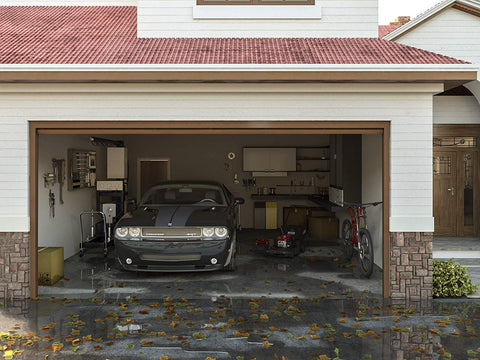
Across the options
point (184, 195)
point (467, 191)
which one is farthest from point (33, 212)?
point (467, 191)

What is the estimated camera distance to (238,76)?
5.84m

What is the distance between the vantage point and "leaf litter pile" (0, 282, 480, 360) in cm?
429

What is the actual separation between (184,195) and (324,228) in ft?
14.2

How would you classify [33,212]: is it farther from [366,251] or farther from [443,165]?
[443,165]

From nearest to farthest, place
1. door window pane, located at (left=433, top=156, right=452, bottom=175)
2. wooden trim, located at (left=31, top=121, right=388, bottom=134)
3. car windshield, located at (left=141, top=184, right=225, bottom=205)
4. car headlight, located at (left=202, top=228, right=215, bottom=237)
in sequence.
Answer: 1. wooden trim, located at (left=31, top=121, right=388, bottom=134)
2. car headlight, located at (left=202, top=228, right=215, bottom=237)
3. car windshield, located at (left=141, top=184, right=225, bottom=205)
4. door window pane, located at (left=433, top=156, right=452, bottom=175)

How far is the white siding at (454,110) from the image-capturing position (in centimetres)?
812

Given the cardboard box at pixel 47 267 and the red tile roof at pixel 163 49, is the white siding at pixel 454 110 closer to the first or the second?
the red tile roof at pixel 163 49

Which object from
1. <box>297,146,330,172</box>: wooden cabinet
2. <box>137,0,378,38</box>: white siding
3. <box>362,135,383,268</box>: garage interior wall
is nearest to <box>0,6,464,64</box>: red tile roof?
<box>137,0,378,38</box>: white siding

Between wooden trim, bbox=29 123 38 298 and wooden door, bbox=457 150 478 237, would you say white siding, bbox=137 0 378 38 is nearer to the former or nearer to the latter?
wooden trim, bbox=29 123 38 298

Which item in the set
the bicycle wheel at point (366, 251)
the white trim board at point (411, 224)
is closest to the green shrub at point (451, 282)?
the white trim board at point (411, 224)

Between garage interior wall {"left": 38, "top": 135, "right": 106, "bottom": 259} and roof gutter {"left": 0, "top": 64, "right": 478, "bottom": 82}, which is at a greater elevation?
roof gutter {"left": 0, "top": 64, "right": 478, "bottom": 82}

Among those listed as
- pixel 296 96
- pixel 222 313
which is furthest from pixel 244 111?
pixel 222 313

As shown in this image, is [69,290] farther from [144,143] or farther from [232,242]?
[144,143]

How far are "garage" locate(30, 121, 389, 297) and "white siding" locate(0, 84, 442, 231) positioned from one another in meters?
0.14
